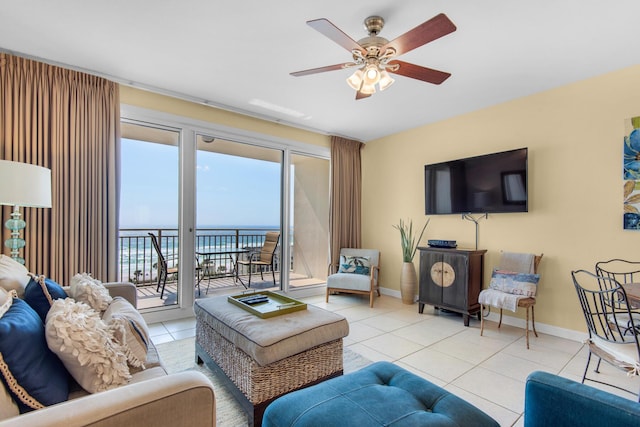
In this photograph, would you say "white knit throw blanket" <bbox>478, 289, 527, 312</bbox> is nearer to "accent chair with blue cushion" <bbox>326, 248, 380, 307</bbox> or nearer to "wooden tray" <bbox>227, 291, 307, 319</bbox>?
"accent chair with blue cushion" <bbox>326, 248, 380, 307</bbox>

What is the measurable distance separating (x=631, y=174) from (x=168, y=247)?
557 centimetres

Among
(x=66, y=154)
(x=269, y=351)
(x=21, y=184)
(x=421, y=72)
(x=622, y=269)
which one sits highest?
(x=421, y=72)

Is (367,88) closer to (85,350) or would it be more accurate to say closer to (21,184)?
(85,350)

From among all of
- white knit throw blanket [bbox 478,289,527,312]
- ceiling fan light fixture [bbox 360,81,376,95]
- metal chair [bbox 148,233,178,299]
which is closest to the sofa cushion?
ceiling fan light fixture [bbox 360,81,376,95]

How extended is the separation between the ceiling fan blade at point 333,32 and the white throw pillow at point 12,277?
202 cm

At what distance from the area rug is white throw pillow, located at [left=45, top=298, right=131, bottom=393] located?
3.04 ft

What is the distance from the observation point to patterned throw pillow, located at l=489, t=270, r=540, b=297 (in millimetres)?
3037

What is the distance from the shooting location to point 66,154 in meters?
2.87

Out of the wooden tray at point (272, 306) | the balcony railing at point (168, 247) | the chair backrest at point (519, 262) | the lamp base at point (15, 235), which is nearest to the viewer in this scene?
the wooden tray at point (272, 306)

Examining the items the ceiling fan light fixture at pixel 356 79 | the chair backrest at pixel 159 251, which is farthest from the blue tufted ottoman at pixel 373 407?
the chair backrest at pixel 159 251

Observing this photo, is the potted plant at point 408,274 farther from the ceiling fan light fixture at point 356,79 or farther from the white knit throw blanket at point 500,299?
the ceiling fan light fixture at point 356,79

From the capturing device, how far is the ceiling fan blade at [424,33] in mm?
1683

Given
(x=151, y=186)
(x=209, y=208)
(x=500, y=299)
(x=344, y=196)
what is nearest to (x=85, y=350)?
(x=151, y=186)

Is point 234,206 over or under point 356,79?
under
